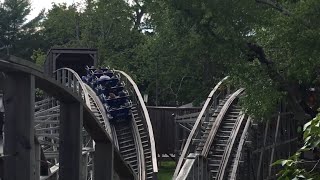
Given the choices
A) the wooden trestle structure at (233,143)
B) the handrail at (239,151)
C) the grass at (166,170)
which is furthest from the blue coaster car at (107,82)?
the handrail at (239,151)

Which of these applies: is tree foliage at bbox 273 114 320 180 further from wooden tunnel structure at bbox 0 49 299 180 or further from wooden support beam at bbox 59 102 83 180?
wooden support beam at bbox 59 102 83 180

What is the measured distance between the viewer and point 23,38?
1709 inches

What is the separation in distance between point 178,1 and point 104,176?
27.8 ft

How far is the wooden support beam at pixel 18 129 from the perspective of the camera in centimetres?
290

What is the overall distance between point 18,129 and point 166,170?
24.1m

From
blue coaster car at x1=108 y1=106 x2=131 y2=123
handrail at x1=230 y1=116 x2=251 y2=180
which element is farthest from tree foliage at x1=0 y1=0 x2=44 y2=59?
handrail at x1=230 y1=116 x2=251 y2=180

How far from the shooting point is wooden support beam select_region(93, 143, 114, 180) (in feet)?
14.4

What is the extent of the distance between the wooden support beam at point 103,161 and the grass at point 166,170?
1954 centimetres

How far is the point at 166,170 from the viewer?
1053 inches

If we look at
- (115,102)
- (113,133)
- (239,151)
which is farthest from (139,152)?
(239,151)

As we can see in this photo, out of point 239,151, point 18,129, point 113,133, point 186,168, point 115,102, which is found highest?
point 115,102

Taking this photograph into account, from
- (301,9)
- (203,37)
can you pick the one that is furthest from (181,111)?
(301,9)

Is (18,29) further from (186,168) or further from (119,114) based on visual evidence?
(186,168)

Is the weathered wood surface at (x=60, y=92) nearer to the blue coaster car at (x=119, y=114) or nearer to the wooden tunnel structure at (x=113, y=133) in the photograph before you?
the wooden tunnel structure at (x=113, y=133)
